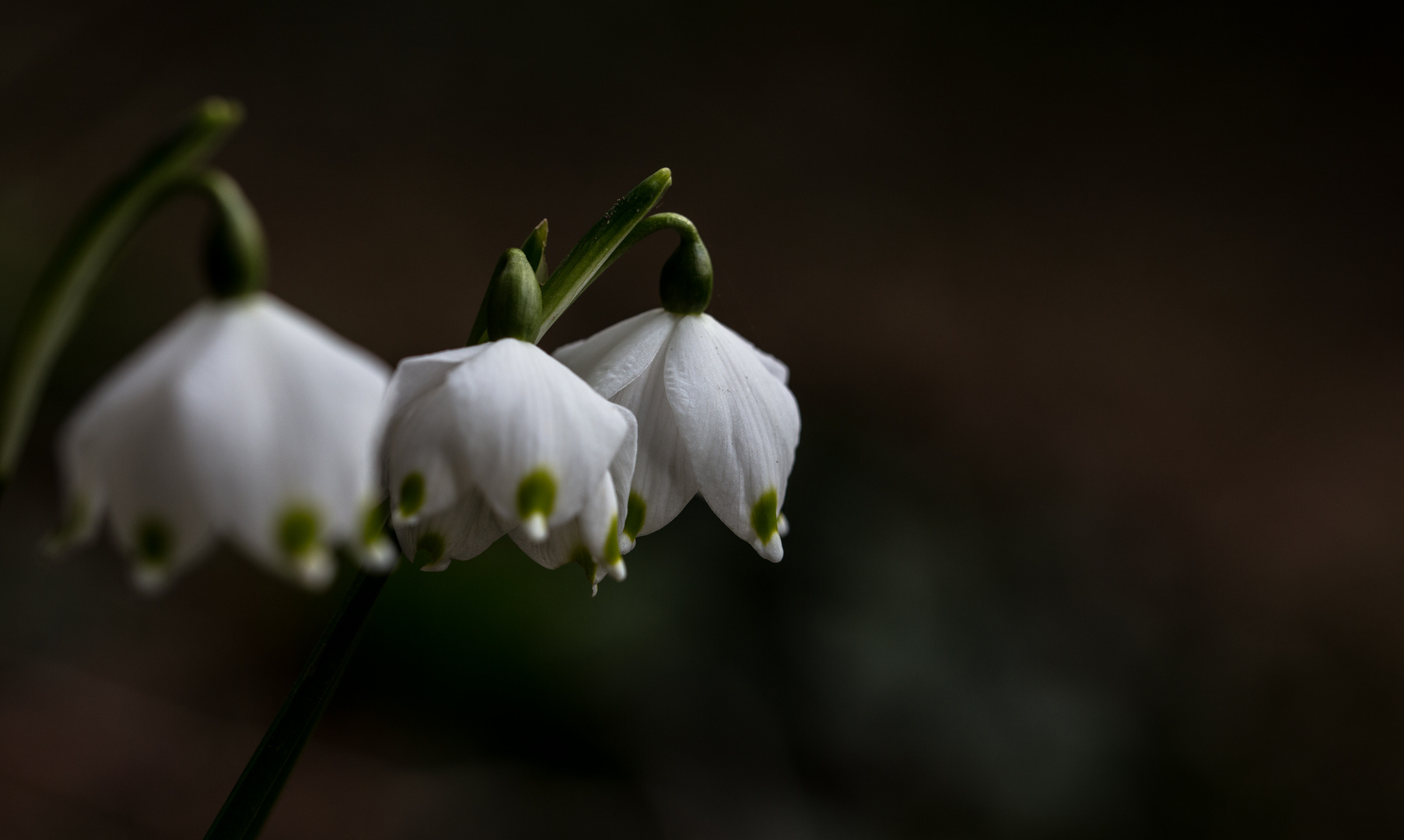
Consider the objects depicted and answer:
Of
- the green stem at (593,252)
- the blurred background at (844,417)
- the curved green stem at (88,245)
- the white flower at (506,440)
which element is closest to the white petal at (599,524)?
the white flower at (506,440)

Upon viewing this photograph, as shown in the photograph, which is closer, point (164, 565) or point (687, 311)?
point (164, 565)

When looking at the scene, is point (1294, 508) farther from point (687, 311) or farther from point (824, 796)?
point (687, 311)

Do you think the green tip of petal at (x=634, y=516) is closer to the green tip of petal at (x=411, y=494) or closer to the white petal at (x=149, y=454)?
the green tip of petal at (x=411, y=494)

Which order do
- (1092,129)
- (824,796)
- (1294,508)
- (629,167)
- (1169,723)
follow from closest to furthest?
1. (824,796)
2. (1169,723)
3. (1294,508)
4. (629,167)
5. (1092,129)

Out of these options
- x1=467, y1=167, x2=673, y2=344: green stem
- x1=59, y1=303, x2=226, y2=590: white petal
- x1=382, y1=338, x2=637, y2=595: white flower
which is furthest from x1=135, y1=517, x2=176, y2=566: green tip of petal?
x1=467, y1=167, x2=673, y2=344: green stem

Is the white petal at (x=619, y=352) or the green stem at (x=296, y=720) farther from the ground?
the white petal at (x=619, y=352)

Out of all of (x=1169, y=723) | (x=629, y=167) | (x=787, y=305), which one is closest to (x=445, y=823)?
(x=1169, y=723)

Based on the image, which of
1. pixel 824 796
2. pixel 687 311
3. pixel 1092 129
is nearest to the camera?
pixel 687 311

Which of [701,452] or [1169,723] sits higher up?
[701,452]
